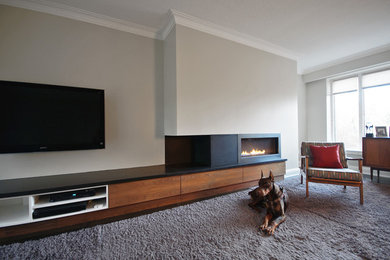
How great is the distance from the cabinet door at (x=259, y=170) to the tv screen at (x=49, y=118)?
2.30 meters

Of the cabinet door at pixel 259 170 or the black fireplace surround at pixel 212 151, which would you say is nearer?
the black fireplace surround at pixel 212 151

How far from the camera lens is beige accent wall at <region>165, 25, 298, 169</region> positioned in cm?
250

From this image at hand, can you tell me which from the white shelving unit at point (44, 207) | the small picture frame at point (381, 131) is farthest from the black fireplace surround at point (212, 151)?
the small picture frame at point (381, 131)

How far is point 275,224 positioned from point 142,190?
1.52m

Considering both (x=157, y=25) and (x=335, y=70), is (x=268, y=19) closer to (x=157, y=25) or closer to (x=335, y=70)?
(x=157, y=25)

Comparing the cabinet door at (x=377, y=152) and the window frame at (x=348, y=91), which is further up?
the window frame at (x=348, y=91)

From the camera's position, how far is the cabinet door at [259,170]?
9.72ft

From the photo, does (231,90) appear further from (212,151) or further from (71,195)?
(71,195)

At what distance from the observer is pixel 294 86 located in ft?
12.3

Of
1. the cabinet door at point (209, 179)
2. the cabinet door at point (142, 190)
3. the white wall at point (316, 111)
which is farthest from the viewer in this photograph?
the white wall at point (316, 111)

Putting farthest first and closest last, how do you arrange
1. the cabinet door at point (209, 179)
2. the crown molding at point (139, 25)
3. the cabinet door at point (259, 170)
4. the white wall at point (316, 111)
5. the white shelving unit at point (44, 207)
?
the white wall at point (316, 111) → the cabinet door at point (259, 170) → the cabinet door at point (209, 179) → the crown molding at point (139, 25) → the white shelving unit at point (44, 207)

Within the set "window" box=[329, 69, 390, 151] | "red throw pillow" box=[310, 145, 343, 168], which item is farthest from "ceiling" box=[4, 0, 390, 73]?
"red throw pillow" box=[310, 145, 343, 168]

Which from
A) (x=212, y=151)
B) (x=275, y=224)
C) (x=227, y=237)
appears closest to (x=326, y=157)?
(x=275, y=224)

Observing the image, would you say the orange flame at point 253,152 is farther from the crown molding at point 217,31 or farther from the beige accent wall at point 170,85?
the crown molding at point 217,31
